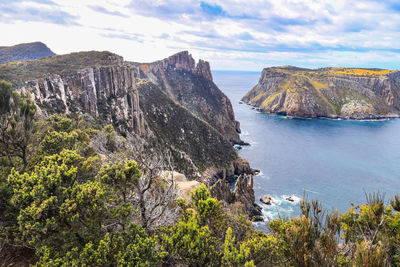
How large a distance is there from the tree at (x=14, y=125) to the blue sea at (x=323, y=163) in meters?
44.2

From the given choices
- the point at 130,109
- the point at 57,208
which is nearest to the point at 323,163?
the point at 130,109

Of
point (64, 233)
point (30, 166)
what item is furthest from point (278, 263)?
point (30, 166)

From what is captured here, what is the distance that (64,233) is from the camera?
14047 millimetres

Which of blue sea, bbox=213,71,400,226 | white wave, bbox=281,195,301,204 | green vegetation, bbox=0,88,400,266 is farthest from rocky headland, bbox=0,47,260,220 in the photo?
green vegetation, bbox=0,88,400,266

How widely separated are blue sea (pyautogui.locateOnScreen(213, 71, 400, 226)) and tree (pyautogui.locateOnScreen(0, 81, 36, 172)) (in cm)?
4416

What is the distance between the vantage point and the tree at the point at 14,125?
21.0m

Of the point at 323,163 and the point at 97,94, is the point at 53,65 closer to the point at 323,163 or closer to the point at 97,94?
the point at 97,94

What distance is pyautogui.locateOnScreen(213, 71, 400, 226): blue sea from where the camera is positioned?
8331 centimetres

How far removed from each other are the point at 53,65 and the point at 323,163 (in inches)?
5007

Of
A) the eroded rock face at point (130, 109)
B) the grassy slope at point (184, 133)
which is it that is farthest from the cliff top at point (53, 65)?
the grassy slope at point (184, 133)

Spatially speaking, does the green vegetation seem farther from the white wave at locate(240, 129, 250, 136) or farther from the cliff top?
the white wave at locate(240, 129, 250, 136)

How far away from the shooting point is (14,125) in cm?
2097

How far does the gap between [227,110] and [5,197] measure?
7374 inches

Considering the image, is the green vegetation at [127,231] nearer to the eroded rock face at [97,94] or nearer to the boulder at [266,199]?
the eroded rock face at [97,94]
